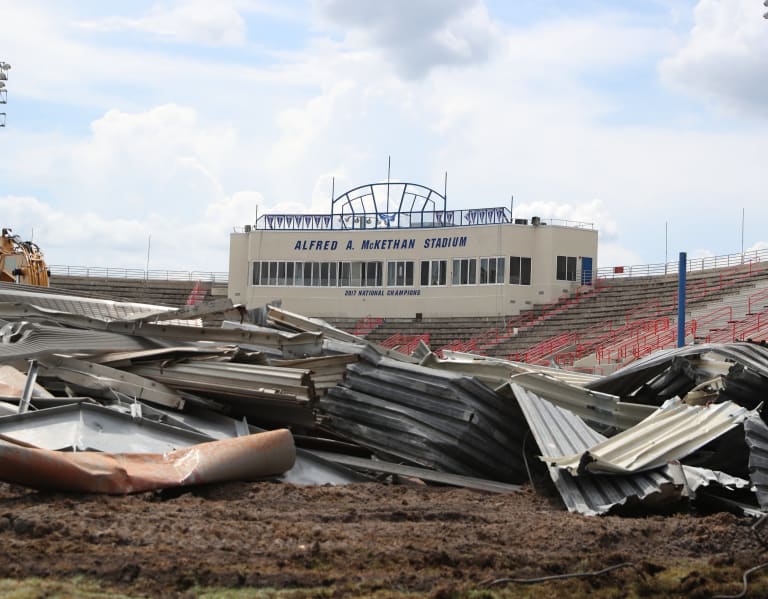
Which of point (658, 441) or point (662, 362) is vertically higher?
point (662, 362)

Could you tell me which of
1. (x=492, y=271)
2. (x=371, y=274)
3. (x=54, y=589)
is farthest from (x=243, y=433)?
(x=371, y=274)

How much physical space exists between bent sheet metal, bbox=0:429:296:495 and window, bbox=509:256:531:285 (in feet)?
130

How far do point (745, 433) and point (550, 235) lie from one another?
4019cm

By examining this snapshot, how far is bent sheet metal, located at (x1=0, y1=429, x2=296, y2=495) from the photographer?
303 inches

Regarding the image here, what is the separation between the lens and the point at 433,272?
49844 mm

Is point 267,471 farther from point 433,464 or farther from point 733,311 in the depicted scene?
point 733,311

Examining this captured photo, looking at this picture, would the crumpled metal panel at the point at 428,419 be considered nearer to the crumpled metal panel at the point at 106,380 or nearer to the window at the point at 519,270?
the crumpled metal panel at the point at 106,380

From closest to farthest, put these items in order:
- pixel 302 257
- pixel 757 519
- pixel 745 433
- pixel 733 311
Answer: pixel 757 519, pixel 745 433, pixel 733 311, pixel 302 257

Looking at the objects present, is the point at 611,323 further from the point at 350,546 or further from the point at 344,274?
the point at 350,546

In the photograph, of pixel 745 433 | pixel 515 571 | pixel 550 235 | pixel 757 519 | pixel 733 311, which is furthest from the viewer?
pixel 550 235

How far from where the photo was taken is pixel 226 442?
9.02m

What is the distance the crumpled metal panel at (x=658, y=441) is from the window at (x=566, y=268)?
38.5 metres

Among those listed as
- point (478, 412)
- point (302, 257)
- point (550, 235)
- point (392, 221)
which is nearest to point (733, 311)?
point (550, 235)

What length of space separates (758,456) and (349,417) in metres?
4.14
